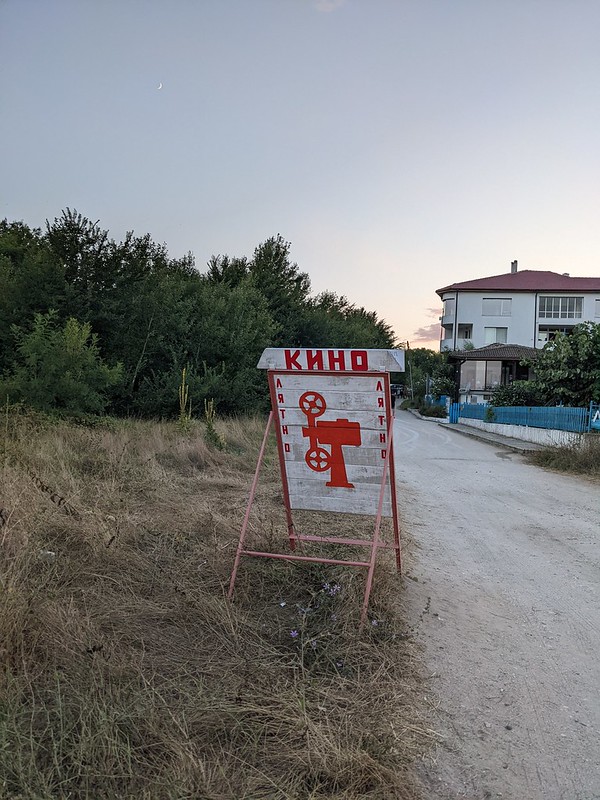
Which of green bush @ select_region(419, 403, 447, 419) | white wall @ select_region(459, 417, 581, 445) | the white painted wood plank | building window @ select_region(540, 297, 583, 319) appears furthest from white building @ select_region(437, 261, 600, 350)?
the white painted wood plank

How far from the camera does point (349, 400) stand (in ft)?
14.8

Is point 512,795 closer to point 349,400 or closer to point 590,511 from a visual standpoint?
point 349,400

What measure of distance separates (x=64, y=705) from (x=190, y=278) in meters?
28.8

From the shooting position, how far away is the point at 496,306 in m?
64.4

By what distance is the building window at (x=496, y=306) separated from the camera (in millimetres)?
64312

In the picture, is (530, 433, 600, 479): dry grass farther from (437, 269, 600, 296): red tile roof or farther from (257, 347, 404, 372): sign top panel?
(437, 269, 600, 296): red tile roof

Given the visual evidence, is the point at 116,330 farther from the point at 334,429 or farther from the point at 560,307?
the point at 560,307

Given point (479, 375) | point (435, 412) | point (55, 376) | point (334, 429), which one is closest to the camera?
point (334, 429)

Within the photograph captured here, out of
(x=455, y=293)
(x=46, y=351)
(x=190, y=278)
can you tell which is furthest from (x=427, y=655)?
(x=455, y=293)

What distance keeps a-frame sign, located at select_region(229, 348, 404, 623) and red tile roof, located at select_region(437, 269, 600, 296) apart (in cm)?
6260

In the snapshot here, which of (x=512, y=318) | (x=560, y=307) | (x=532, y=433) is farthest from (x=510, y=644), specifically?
(x=560, y=307)

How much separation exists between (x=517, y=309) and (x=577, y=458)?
54.1 metres

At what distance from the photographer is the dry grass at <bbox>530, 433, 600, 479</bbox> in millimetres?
13625

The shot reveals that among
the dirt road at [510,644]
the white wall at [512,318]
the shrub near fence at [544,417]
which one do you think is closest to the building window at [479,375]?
the white wall at [512,318]
